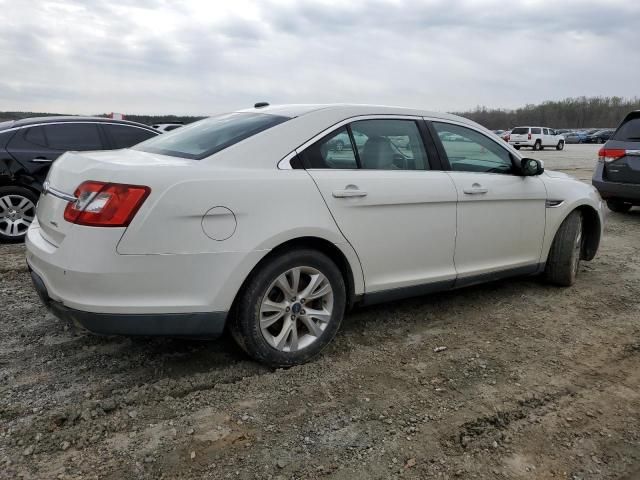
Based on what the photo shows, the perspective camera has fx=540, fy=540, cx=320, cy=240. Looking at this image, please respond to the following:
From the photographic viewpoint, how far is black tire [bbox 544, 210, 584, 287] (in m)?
4.79

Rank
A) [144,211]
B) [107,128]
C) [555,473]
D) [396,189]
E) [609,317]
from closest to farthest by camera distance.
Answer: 1. [555,473]
2. [144,211]
3. [396,189]
4. [609,317]
5. [107,128]

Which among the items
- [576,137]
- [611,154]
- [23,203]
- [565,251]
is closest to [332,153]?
[565,251]

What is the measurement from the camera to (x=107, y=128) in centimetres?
721

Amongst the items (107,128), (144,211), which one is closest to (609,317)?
(144,211)

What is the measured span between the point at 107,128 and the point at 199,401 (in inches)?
213

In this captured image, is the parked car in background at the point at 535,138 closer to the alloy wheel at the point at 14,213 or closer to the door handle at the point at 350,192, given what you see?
the alloy wheel at the point at 14,213

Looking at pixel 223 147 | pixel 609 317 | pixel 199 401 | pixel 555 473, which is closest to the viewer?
pixel 555 473

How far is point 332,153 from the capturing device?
3.37 m

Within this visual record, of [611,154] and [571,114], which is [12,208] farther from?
[571,114]

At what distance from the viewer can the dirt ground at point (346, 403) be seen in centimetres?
239

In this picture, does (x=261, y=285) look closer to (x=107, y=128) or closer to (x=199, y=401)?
(x=199, y=401)

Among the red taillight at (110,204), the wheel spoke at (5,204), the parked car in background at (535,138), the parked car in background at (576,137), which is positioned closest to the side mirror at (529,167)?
the red taillight at (110,204)

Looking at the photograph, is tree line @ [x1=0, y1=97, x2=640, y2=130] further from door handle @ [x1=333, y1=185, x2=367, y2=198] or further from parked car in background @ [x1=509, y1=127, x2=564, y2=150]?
door handle @ [x1=333, y1=185, x2=367, y2=198]

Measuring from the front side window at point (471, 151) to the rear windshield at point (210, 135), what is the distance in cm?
135
